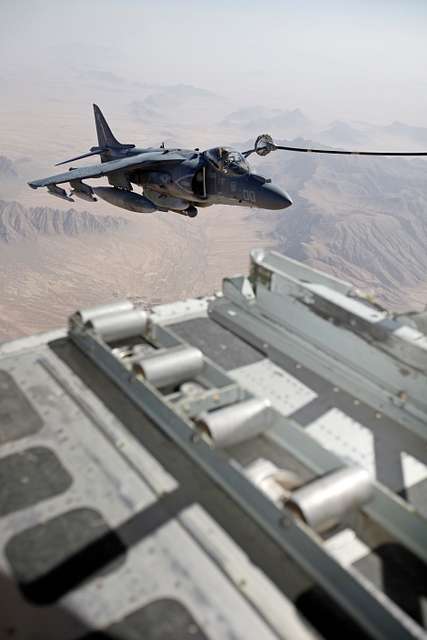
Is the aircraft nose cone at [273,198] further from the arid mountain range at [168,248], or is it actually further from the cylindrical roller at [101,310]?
the arid mountain range at [168,248]

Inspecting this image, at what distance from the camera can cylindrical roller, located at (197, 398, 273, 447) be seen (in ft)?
22.7

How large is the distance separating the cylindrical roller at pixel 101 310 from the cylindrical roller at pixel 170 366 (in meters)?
2.04

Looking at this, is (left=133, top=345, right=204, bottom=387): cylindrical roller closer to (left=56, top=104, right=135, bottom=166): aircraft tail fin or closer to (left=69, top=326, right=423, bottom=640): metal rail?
(left=69, top=326, right=423, bottom=640): metal rail

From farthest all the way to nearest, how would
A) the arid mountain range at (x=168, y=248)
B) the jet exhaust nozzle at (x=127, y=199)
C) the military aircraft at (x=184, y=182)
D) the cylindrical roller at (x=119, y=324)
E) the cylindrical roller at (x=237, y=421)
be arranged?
the arid mountain range at (x=168, y=248) < the jet exhaust nozzle at (x=127, y=199) < the military aircraft at (x=184, y=182) < the cylindrical roller at (x=119, y=324) < the cylindrical roller at (x=237, y=421)

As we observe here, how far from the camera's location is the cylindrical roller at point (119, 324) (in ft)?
31.8

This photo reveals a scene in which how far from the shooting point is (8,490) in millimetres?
6395

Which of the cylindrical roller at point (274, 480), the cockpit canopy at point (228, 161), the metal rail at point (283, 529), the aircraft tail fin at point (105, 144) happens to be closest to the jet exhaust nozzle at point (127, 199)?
the cockpit canopy at point (228, 161)

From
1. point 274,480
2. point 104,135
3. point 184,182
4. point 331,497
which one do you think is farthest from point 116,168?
point 331,497

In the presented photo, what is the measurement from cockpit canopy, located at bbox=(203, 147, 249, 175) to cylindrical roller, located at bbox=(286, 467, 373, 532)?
67.1ft

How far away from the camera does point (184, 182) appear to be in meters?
25.4

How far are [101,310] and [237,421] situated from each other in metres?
4.48

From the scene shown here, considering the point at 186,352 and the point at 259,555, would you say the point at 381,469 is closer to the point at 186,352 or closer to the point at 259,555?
the point at 259,555

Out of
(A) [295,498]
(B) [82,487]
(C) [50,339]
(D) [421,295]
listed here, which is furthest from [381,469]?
(D) [421,295]

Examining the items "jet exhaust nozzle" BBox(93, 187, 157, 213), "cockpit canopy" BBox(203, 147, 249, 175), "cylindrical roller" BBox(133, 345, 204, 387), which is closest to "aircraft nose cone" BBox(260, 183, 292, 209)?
"cockpit canopy" BBox(203, 147, 249, 175)
